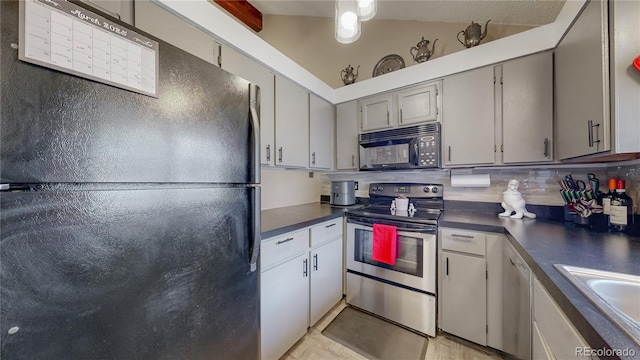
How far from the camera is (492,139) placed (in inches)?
67.6

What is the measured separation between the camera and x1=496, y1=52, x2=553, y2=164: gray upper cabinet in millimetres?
1525

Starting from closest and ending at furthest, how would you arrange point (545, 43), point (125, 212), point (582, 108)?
point (125, 212) → point (582, 108) → point (545, 43)

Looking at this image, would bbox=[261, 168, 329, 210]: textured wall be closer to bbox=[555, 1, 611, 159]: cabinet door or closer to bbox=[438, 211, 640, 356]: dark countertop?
bbox=[438, 211, 640, 356]: dark countertop

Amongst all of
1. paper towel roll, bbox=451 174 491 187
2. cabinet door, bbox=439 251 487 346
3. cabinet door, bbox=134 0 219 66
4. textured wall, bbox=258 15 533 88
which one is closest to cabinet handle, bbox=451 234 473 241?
cabinet door, bbox=439 251 487 346

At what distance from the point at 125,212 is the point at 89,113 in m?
0.29

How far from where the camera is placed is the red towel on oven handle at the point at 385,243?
1.76m

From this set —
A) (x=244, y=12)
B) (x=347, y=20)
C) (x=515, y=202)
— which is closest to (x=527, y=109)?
(x=515, y=202)

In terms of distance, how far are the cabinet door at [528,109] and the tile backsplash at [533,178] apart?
0.85 ft

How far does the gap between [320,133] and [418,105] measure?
0.98 m

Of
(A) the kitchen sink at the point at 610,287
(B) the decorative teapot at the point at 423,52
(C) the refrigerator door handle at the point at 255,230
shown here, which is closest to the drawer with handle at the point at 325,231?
(C) the refrigerator door handle at the point at 255,230

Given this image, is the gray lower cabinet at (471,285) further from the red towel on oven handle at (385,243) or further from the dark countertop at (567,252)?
the red towel on oven handle at (385,243)

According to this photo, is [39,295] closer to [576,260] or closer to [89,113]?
[89,113]

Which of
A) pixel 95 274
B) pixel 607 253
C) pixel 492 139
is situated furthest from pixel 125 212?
pixel 492 139

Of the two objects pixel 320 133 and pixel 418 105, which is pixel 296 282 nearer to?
pixel 320 133
